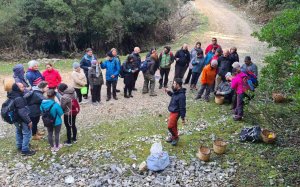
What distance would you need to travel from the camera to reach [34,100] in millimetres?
8844

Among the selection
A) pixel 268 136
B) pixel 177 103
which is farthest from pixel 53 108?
pixel 268 136

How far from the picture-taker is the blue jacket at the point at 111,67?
11.2 m

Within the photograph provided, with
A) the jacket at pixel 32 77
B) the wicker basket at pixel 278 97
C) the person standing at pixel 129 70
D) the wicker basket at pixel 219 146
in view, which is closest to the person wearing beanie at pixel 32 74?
the jacket at pixel 32 77

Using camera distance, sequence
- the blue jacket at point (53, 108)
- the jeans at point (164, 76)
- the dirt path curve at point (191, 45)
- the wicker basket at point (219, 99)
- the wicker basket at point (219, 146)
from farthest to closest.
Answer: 1. the jeans at point (164, 76)
2. the wicker basket at point (219, 99)
3. the dirt path curve at point (191, 45)
4. the wicker basket at point (219, 146)
5. the blue jacket at point (53, 108)

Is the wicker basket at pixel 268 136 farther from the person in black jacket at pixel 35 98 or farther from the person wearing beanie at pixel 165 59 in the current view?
the person in black jacket at pixel 35 98

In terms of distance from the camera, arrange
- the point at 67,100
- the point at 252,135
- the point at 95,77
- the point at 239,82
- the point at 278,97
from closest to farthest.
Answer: the point at 67,100, the point at 252,135, the point at 239,82, the point at 95,77, the point at 278,97

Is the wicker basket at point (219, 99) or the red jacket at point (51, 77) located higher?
the red jacket at point (51, 77)

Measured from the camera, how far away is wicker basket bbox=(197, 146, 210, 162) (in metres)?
8.58

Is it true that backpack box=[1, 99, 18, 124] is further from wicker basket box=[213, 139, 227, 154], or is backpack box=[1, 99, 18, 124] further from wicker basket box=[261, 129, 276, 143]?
wicker basket box=[261, 129, 276, 143]

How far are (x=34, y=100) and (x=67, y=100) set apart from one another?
0.99 metres

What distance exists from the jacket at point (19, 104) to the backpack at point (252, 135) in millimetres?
5573

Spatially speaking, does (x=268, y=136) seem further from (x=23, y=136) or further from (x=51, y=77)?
(x=51, y=77)

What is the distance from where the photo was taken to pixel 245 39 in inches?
837

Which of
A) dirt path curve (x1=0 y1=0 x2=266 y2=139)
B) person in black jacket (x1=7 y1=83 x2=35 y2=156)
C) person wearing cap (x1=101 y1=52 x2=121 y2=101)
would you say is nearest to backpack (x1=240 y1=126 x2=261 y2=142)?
dirt path curve (x1=0 y1=0 x2=266 y2=139)
